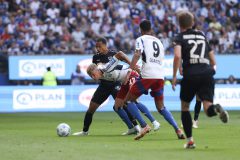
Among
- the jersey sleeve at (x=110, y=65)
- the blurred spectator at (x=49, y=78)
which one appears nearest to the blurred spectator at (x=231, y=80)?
the blurred spectator at (x=49, y=78)

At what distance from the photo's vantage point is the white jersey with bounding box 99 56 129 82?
17.6 metres

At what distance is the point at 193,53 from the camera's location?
13719 millimetres

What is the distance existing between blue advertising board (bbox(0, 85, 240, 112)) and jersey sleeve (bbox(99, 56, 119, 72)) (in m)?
13.9

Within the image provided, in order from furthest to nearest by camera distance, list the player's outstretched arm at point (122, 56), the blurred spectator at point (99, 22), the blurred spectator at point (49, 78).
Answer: the blurred spectator at point (99, 22) → the blurred spectator at point (49, 78) → the player's outstretched arm at point (122, 56)

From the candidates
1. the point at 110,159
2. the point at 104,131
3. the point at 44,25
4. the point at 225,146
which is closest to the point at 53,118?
the point at 104,131

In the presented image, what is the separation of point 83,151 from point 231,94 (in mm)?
18764

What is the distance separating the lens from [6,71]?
1355 inches

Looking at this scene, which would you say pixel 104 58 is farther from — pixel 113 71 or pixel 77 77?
pixel 77 77

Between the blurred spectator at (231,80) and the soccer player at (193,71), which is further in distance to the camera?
the blurred spectator at (231,80)

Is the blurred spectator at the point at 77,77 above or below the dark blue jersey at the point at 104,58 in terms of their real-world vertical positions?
below

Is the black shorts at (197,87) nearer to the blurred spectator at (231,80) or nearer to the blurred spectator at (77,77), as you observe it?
the blurred spectator at (77,77)

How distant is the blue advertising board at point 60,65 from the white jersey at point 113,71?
1675 cm

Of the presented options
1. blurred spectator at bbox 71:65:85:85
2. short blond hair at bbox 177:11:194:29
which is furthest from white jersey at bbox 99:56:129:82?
blurred spectator at bbox 71:65:85:85

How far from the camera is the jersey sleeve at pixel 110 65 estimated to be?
17.6 metres
